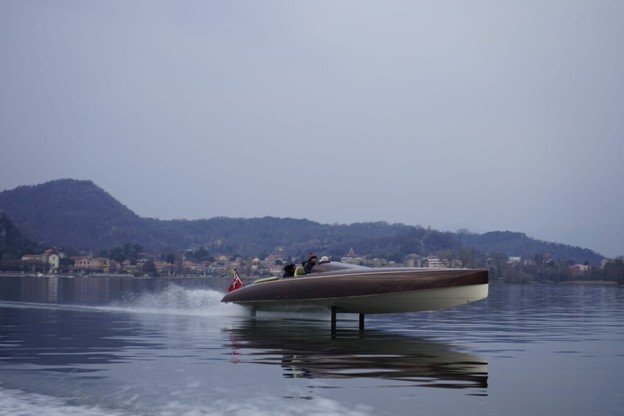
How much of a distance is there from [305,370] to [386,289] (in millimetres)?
8289

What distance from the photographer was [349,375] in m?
12.7

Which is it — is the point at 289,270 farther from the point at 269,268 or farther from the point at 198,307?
the point at 269,268

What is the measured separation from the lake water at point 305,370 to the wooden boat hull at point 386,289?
789mm

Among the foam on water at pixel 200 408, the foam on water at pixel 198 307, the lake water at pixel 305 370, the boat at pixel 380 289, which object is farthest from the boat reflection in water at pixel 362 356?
the foam on water at pixel 198 307

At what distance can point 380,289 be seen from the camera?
70.4ft

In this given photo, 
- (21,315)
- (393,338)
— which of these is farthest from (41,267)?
(393,338)

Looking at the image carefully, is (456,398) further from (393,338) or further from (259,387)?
(393,338)

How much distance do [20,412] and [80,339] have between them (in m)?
9.78

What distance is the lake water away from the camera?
10.2 meters

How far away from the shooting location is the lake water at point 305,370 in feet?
33.5

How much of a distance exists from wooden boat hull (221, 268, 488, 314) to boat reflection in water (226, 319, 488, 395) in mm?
874

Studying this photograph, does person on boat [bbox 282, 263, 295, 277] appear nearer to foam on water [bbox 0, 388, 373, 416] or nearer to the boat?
the boat

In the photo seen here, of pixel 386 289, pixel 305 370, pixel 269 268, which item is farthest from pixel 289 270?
pixel 269 268

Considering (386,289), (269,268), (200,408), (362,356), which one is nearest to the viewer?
(200,408)
